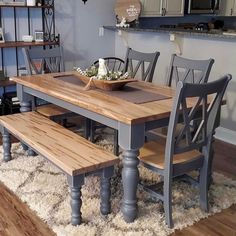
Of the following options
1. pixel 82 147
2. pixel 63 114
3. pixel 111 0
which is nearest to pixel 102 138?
pixel 63 114

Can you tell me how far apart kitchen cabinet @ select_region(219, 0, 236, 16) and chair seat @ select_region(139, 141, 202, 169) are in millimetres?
4103

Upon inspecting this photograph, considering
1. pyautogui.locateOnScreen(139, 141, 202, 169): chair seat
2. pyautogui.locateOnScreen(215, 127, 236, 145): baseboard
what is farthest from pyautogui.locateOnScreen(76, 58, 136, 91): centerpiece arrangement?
pyautogui.locateOnScreen(215, 127, 236, 145): baseboard

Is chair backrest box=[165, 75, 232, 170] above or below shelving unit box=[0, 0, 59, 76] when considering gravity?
below

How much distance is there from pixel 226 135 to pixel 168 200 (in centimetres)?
189

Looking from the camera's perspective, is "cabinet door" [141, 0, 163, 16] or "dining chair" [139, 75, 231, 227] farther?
"cabinet door" [141, 0, 163, 16]

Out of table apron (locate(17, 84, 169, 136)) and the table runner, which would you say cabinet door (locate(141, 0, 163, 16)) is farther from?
table apron (locate(17, 84, 169, 136))

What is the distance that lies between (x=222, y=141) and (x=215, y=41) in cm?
106

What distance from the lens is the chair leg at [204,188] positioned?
2.46 meters

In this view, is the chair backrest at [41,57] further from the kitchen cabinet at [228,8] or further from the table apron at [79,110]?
the kitchen cabinet at [228,8]

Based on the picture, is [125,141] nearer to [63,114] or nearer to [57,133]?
[57,133]

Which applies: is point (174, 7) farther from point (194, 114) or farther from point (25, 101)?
point (194, 114)

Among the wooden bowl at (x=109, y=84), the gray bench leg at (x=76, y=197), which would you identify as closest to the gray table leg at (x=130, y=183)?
the gray bench leg at (x=76, y=197)

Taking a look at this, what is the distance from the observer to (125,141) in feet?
7.20

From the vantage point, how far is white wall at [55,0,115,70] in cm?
484
